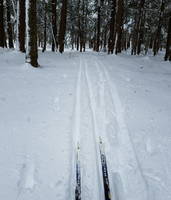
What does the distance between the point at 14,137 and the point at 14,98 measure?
250 centimetres

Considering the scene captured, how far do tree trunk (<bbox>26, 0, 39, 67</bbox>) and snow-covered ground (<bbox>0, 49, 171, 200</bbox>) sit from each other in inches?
132

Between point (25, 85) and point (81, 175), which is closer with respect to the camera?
point (81, 175)

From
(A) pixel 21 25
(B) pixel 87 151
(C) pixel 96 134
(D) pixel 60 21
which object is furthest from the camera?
(D) pixel 60 21

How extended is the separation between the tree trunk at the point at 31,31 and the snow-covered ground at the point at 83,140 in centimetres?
334

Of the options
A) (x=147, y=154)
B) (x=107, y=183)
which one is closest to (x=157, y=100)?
(x=147, y=154)

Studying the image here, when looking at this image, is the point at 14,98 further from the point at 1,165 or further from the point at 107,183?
the point at 107,183

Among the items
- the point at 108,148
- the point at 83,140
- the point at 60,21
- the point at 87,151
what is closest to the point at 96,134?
the point at 83,140

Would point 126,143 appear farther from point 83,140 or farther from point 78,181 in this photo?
point 78,181

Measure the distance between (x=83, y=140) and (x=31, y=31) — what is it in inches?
313

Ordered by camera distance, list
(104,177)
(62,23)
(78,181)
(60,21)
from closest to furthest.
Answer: (78,181), (104,177), (62,23), (60,21)

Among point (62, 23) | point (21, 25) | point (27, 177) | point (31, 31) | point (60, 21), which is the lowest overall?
point (27, 177)

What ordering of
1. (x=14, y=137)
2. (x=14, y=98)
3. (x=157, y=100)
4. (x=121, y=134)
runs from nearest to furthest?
(x=14, y=137), (x=121, y=134), (x=14, y=98), (x=157, y=100)

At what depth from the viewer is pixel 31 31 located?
34.2ft

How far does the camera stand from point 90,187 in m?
2.96
